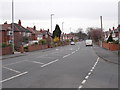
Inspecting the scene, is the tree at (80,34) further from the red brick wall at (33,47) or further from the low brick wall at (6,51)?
the low brick wall at (6,51)

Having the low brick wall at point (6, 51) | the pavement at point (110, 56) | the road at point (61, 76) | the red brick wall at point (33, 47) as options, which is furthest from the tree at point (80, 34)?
the road at point (61, 76)

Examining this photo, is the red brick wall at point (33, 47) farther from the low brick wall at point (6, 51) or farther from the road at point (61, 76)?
the road at point (61, 76)

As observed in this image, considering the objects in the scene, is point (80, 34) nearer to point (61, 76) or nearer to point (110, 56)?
point (110, 56)

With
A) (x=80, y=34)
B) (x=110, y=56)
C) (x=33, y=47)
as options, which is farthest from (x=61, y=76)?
(x=80, y=34)

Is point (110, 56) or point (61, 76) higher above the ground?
point (61, 76)

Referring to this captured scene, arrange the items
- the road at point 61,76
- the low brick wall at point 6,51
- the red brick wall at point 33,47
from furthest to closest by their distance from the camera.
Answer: the red brick wall at point 33,47, the low brick wall at point 6,51, the road at point 61,76

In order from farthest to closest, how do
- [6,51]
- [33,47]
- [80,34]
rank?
[80,34], [33,47], [6,51]

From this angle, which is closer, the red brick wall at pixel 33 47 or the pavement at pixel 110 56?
the pavement at pixel 110 56

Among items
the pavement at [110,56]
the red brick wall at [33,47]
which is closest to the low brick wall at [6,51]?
the red brick wall at [33,47]

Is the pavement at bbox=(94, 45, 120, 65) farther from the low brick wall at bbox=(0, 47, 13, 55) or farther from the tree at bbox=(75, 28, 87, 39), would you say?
the tree at bbox=(75, 28, 87, 39)

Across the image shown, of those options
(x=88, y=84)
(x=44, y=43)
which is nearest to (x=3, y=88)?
(x=88, y=84)

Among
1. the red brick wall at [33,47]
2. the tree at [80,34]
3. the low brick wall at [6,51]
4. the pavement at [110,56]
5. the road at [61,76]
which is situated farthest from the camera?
the tree at [80,34]

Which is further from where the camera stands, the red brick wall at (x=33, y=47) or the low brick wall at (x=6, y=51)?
the red brick wall at (x=33, y=47)

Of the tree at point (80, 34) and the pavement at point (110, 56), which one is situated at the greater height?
the tree at point (80, 34)
